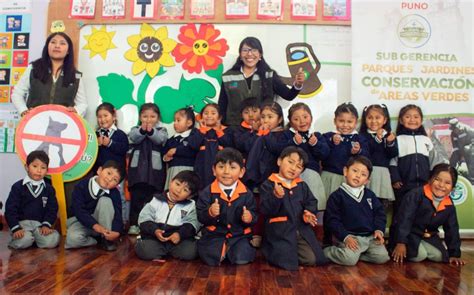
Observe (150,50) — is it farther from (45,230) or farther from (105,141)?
(45,230)

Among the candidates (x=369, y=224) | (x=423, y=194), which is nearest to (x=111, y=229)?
(x=369, y=224)

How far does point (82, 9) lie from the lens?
344 centimetres

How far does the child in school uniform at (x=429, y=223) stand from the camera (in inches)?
99.3

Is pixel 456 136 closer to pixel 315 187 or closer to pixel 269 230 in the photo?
pixel 315 187

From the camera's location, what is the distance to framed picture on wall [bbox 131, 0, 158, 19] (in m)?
3.40

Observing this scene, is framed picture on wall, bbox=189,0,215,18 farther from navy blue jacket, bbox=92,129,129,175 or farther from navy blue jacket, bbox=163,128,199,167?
navy blue jacket, bbox=92,129,129,175

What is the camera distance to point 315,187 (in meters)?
2.78

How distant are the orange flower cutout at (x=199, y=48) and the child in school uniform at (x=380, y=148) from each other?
4.10ft

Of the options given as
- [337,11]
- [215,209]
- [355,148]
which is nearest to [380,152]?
[355,148]

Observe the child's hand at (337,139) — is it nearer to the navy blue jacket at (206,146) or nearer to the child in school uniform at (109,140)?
the navy blue jacket at (206,146)

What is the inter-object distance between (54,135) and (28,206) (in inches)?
22.6

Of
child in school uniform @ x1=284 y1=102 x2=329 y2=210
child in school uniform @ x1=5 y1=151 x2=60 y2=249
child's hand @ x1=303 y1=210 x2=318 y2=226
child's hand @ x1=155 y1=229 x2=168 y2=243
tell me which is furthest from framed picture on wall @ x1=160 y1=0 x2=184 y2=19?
child's hand @ x1=303 y1=210 x2=318 y2=226

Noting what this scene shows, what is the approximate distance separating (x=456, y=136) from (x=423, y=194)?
0.87 meters

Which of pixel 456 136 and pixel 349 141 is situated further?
pixel 456 136
